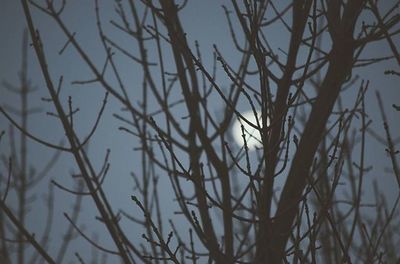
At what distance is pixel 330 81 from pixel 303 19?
0.28m

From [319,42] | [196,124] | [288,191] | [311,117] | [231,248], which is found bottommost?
[231,248]

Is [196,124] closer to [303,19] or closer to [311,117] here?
[311,117]

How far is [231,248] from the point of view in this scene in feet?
6.19

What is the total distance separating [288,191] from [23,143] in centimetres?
412

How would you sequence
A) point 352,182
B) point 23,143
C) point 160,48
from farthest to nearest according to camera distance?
point 23,143
point 352,182
point 160,48

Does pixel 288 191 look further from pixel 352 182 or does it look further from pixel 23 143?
pixel 23 143

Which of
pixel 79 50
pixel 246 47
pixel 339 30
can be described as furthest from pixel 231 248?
pixel 79 50

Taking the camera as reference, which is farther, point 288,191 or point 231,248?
point 231,248

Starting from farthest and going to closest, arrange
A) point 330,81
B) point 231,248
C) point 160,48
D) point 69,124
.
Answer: point 160,48
point 231,248
point 69,124
point 330,81

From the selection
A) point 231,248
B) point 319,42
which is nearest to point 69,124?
point 231,248

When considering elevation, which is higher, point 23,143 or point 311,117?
point 23,143

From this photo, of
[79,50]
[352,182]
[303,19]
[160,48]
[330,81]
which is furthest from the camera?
[352,182]

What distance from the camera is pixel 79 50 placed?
7.77 ft

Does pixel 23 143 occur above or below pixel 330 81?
above
